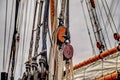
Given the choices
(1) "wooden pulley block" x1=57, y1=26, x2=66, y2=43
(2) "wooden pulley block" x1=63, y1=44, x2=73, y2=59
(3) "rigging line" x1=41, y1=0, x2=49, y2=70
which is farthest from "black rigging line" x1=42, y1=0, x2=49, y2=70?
(2) "wooden pulley block" x1=63, y1=44, x2=73, y2=59

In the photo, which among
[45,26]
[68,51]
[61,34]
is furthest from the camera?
[45,26]

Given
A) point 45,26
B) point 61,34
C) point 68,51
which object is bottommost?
point 68,51

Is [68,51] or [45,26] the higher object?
[45,26]

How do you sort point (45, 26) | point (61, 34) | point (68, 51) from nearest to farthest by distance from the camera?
point (68, 51) < point (61, 34) < point (45, 26)

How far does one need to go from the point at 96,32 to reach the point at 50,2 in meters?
7.03

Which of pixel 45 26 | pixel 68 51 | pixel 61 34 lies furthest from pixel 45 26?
pixel 68 51

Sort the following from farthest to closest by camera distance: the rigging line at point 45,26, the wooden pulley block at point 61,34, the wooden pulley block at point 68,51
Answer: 1. the rigging line at point 45,26
2. the wooden pulley block at point 61,34
3. the wooden pulley block at point 68,51

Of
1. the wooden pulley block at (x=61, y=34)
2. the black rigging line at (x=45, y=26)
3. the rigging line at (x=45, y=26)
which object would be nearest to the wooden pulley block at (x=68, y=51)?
the wooden pulley block at (x=61, y=34)

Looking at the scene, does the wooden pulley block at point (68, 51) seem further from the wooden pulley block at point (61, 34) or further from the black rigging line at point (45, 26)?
the black rigging line at point (45, 26)

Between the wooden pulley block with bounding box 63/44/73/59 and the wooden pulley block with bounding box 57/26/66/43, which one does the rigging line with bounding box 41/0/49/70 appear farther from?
the wooden pulley block with bounding box 63/44/73/59

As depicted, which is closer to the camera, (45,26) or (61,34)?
(61,34)

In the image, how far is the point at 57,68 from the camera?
8.98 m

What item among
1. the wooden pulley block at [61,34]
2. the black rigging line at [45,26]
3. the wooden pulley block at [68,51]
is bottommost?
the wooden pulley block at [68,51]

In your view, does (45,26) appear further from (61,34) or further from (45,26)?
(61,34)
